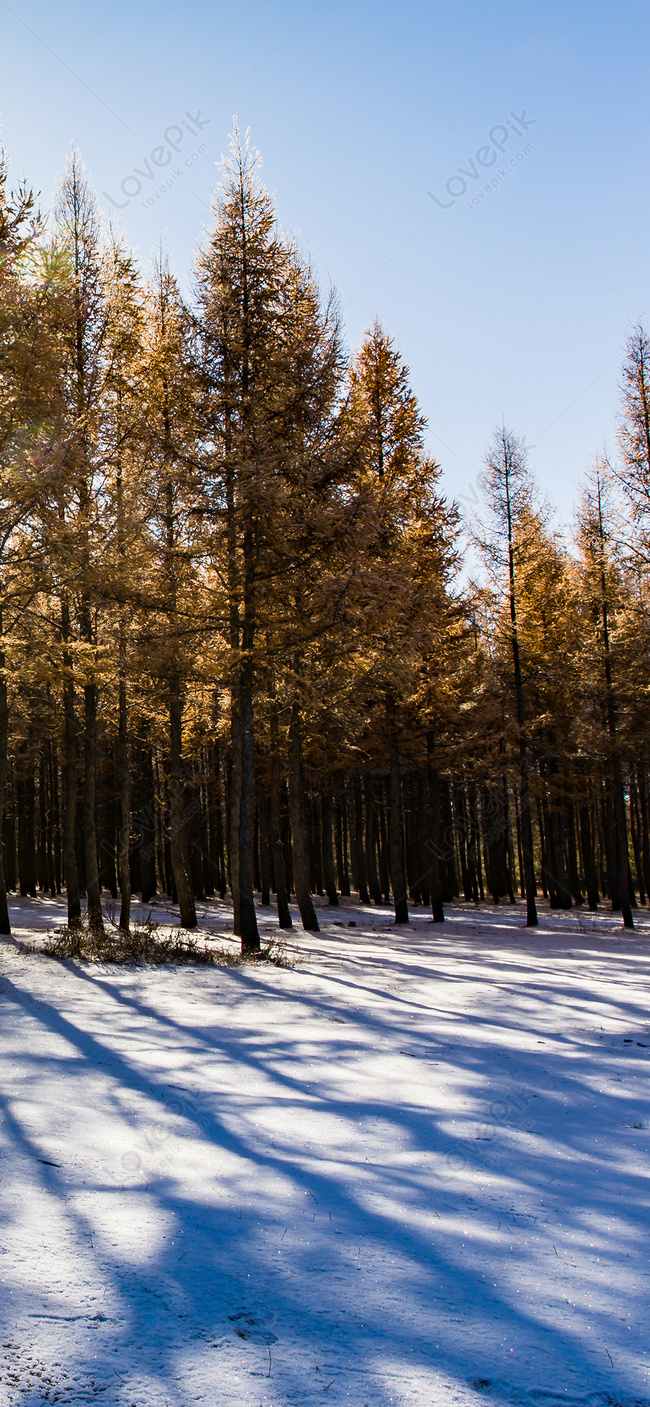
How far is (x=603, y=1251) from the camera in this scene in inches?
141

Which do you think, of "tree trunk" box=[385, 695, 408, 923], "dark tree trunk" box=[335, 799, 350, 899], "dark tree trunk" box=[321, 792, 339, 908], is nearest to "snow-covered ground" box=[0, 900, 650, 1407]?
"tree trunk" box=[385, 695, 408, 923]

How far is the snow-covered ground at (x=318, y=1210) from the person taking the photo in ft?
8.57

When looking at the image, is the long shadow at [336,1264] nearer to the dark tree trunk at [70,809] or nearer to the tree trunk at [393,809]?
the dark tree trunk at [70,809]

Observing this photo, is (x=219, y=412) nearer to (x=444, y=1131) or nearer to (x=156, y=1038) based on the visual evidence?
(x=156, y=1038)

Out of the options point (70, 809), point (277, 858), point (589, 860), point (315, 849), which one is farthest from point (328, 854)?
point (70, 809)

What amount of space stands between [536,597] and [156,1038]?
20.2m

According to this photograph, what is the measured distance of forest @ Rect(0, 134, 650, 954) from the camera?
13219 millimetres

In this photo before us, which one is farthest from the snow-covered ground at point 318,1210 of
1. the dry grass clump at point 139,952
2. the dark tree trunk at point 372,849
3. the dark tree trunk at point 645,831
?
the dark tree trunk at point 372,849

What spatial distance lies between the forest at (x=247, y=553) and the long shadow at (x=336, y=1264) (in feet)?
29.7

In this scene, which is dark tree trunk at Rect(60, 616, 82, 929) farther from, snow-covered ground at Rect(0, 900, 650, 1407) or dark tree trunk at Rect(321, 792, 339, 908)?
dark tree trunk at Rect(321, 792, 339, 908)

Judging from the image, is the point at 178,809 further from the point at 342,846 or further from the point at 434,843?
the point at 342,846

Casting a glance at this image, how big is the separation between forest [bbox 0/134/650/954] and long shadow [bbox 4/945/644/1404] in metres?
9.05

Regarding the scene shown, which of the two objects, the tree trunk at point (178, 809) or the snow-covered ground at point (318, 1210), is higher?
the tree trunk at point (178, 809)

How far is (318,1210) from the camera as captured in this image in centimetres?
383
